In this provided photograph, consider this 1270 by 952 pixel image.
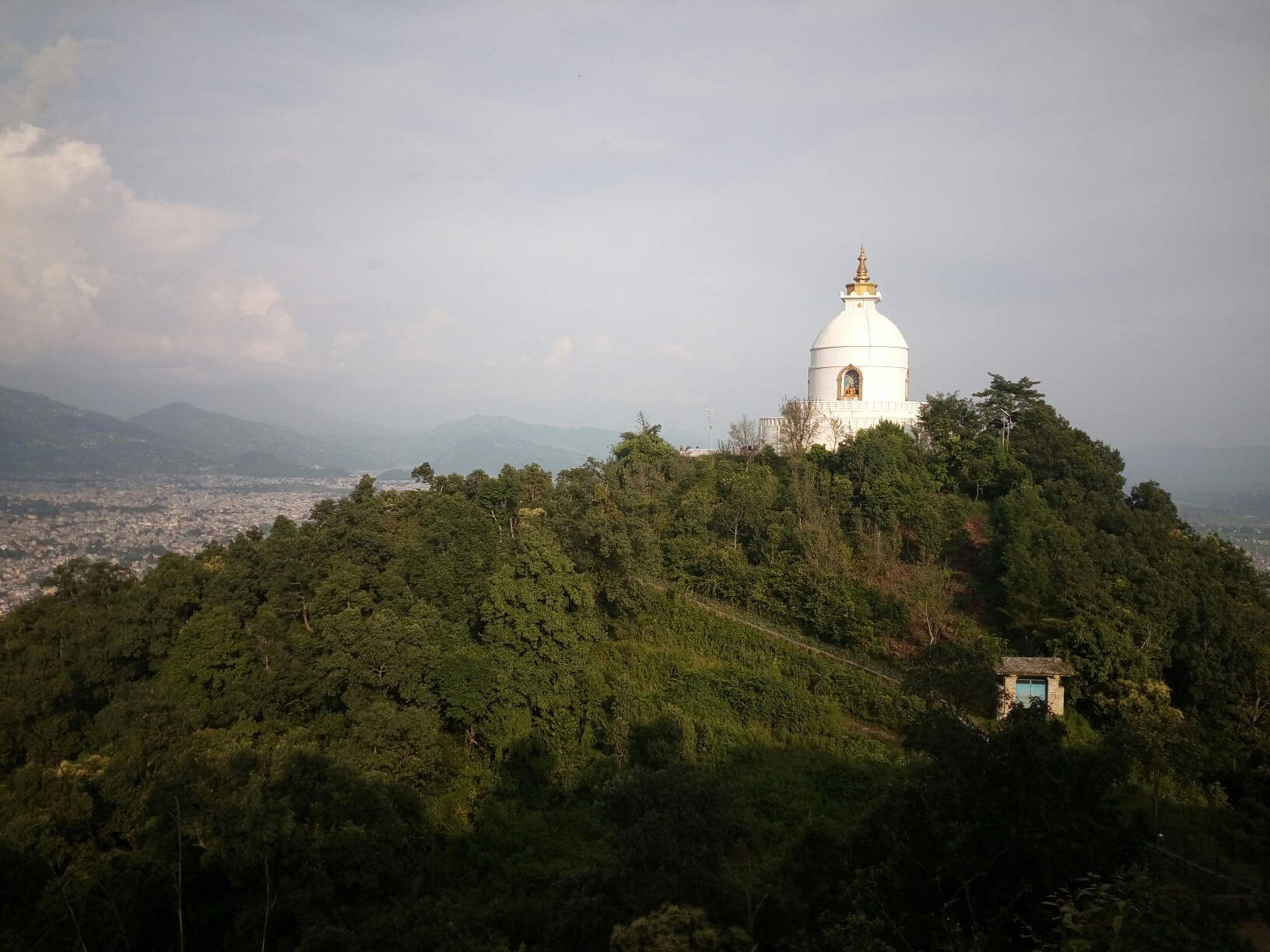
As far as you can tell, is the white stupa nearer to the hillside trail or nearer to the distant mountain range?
the hillside trail

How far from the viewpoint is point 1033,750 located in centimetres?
823

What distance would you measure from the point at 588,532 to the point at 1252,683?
41.0 ft

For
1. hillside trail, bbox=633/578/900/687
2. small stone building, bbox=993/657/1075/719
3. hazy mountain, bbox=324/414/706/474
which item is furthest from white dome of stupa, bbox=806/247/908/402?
hazy mountain, bbox=324/414/706/474

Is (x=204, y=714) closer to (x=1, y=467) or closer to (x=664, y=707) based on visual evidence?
(x=664, y=707)

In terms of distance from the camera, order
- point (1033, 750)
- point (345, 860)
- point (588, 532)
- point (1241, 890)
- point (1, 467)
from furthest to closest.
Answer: point (1, 467), point (588, 532), point (1241, 890), point (345, 860), point (1033, 750)

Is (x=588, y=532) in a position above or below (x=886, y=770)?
above

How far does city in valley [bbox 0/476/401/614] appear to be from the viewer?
3703cm

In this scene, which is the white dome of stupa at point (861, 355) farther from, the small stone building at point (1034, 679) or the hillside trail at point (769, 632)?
the small stone building at point (1034, 679)

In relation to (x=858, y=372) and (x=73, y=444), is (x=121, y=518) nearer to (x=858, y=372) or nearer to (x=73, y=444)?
(x=73, y=444)

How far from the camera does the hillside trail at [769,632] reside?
52.2 ft

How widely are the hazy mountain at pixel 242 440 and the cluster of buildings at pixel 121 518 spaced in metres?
18.9

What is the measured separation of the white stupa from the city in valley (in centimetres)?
1932

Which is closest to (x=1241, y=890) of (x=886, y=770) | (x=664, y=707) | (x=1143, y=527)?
(x=886, y=770)

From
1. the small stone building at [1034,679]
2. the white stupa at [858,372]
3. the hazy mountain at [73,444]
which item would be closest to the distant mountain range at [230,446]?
the hazy mountain at [73,444]
